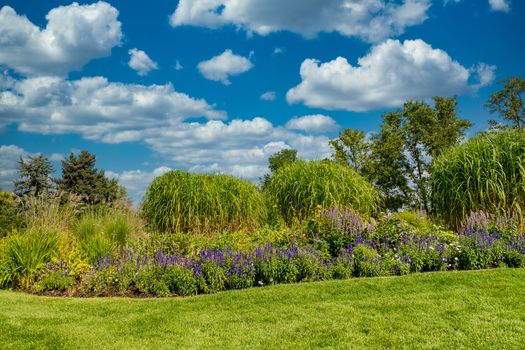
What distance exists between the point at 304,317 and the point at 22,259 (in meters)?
5.02

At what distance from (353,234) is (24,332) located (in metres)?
4.63

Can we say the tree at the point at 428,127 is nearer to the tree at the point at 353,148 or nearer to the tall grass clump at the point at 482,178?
the tree at the point at 353,148

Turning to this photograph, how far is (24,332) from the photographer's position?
4.94 m

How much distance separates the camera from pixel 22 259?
7.33 metres

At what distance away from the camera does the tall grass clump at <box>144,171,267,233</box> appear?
10266mm

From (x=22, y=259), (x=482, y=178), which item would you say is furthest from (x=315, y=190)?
(x=22, y=259)

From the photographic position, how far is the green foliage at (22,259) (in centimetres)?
733

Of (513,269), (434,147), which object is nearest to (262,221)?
(513,269)

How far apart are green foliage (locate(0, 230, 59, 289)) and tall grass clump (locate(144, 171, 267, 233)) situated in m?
3.12

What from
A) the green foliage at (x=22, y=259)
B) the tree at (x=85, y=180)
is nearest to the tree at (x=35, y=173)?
the tree at (x=85, y=180)

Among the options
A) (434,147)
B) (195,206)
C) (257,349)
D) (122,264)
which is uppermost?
(434,147)

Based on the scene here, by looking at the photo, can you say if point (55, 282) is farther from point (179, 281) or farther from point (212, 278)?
point (212, 278)

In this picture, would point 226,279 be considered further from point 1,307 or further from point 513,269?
point 513,269

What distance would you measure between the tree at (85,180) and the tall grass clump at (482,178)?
88.4 ft
